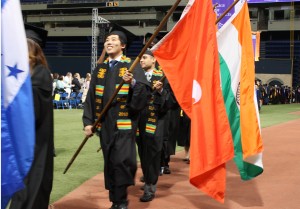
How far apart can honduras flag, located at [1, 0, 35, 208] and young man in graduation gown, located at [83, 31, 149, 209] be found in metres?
2.04

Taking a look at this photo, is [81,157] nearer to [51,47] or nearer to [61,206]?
[61,206]

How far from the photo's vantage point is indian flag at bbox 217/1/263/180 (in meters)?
5.26

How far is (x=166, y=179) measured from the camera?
6762 mm

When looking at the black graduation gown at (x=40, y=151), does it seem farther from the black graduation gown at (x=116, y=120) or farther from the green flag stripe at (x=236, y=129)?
the green flag stripe at (x=236, y=129)

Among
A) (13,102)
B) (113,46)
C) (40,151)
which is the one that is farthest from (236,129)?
(13,102)

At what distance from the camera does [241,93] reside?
17.7ft

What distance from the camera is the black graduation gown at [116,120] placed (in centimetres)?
465

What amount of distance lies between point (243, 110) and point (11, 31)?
11.0ft

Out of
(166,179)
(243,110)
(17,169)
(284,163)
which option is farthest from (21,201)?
(284,163)

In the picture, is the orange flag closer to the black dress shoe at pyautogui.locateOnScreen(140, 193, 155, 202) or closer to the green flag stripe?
the green flag stripe

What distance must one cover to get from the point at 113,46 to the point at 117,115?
737mm

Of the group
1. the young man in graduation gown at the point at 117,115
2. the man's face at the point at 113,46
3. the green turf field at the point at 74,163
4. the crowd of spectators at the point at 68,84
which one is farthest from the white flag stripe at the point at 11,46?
the crowd of spectators at the point at 68,84

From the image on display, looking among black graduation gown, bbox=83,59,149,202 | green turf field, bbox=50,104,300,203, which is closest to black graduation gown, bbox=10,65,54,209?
black graduation gown, bbox=83,59,149,202

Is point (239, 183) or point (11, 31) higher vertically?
point (11, 31)
